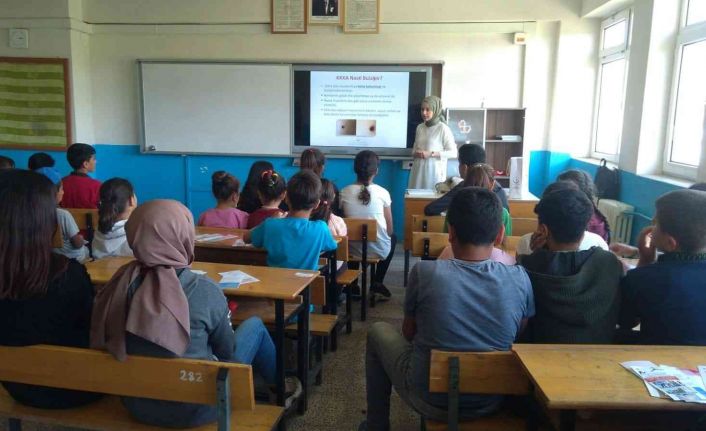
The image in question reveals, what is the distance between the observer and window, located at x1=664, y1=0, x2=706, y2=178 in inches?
152

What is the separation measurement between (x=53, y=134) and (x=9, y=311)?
5.65 meters

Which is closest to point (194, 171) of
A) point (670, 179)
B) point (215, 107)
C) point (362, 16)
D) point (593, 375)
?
point (215, 107)

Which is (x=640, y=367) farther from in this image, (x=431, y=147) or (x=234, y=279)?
(x=431, y=147)

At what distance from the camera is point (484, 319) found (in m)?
1.63

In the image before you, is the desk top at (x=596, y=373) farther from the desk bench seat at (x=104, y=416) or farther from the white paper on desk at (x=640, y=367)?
the desk bench seat at (x=104, y=416)

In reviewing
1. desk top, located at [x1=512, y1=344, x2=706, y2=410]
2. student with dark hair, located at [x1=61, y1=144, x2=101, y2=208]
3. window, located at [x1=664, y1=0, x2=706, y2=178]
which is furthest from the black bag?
student with dark hair, located at [x1=61, y1=144, x2=101, y2=208]

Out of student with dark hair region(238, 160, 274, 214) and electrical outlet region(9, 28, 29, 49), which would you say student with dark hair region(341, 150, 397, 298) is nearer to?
student with dark hair region(238, 160, 274, 214)

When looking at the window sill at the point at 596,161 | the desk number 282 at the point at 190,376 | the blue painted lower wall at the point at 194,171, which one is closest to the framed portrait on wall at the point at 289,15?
the blue painted lower wall at the point at 194,171

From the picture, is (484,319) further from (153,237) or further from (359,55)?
(359,55)

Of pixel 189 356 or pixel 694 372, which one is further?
pixel 189 356

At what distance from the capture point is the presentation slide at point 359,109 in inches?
240

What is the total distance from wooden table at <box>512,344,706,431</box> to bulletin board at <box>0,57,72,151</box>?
6390mm

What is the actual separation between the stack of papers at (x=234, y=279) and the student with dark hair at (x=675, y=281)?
4.54 feet

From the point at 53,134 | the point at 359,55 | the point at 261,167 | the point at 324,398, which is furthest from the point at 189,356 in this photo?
the point at 53,134
